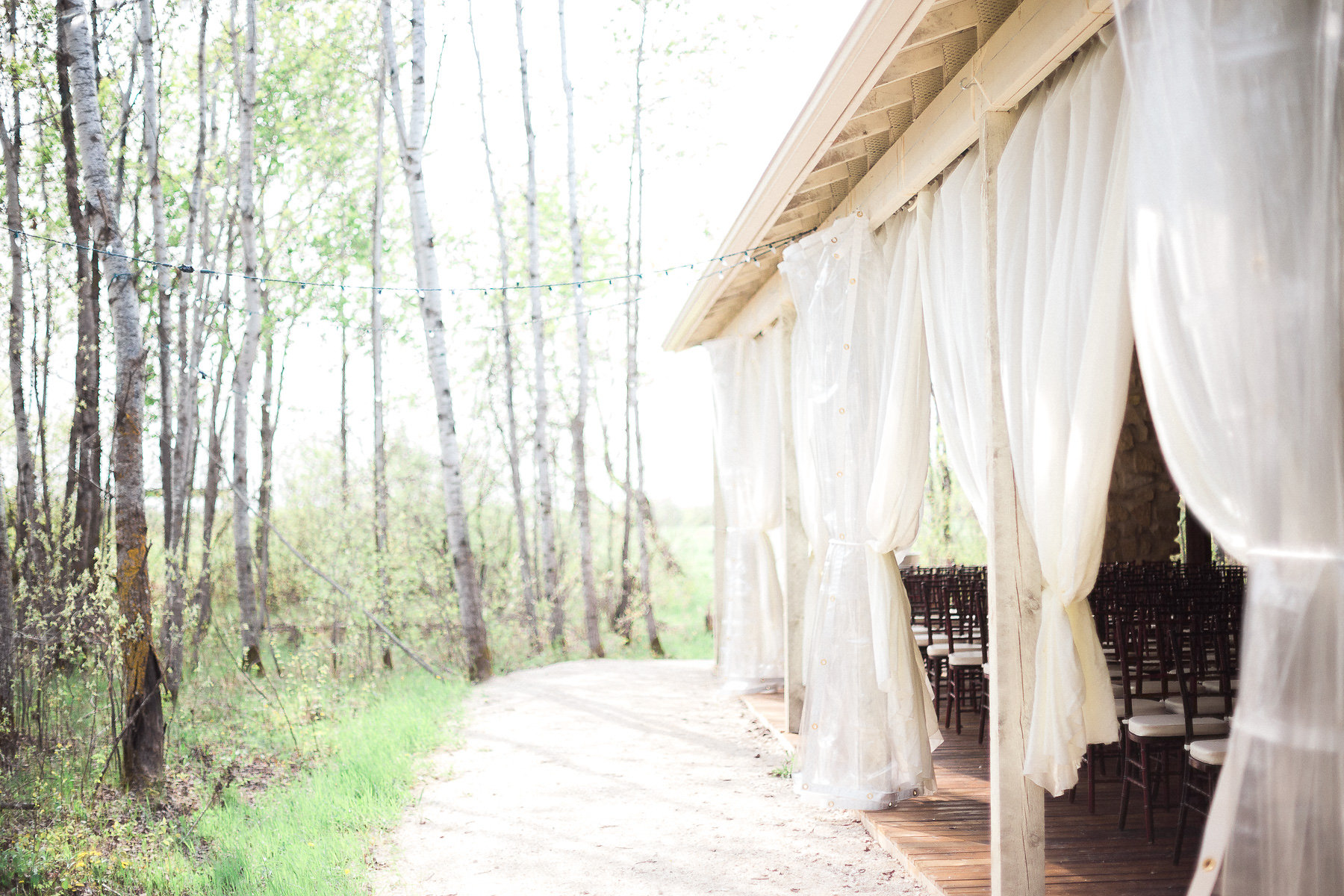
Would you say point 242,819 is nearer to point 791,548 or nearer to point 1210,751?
point 791,548

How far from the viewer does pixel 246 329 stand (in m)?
8.42

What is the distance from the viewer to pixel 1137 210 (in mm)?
2322

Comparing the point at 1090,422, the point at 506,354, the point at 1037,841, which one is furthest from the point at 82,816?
the point at 506,354

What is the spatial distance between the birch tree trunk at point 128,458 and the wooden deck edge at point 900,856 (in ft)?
11.5

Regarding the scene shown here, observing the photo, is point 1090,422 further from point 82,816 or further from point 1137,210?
point 82,816

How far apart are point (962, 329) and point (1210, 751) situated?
161 cm

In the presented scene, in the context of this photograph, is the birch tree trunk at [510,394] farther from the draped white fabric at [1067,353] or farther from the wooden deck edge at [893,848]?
the draped white fabric at [1067,353]

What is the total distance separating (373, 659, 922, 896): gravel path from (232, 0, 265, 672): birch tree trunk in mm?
2871

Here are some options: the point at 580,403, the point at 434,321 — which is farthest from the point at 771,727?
the point at 580,403

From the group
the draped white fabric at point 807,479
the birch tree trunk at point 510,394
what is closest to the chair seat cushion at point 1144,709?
the draped white fabric at point 807,479

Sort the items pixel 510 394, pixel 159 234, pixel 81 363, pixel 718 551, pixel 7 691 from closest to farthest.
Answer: pixel 7 691
pixel 159 234
pixel 81 363
pixel 718 551
pixel 510 394

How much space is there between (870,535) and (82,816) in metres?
3.77

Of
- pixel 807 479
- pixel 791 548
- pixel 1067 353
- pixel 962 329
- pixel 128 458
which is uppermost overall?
pixel 962 329

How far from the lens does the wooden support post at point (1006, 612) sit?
3.19 meters
